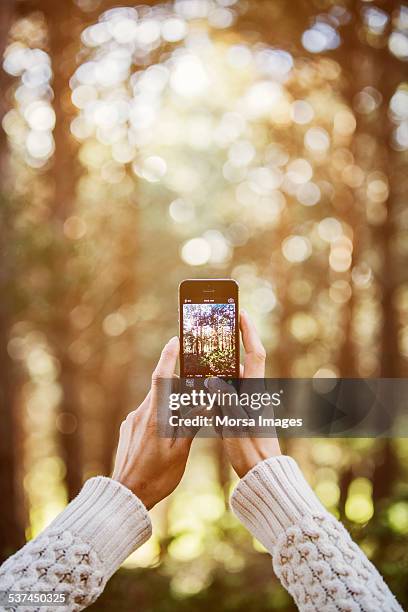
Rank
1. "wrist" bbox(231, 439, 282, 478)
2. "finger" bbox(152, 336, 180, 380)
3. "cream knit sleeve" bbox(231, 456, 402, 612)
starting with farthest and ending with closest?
1. "finger" bbox(152, 336, 180, 380)
2. "wrist" bbox(231, 439, 282, 478)
3. "cream knit sleeve" bbox(231, 456, 402, 612)

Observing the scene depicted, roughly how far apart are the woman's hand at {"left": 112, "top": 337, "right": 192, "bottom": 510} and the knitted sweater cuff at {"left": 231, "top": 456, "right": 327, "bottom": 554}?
0.16 meters

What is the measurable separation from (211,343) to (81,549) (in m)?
0.48

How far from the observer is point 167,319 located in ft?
6.10

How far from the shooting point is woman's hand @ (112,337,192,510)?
0.86 meters

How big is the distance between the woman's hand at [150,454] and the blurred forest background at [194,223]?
34.9 inches

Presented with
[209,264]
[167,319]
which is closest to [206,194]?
[209,264]

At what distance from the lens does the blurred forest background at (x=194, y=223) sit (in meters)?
1.66

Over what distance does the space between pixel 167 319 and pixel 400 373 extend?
884 mm

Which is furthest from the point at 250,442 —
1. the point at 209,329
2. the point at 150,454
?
the point at 209,329

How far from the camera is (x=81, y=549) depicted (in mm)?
729

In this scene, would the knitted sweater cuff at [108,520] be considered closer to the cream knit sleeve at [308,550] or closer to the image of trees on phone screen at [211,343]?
the cream knit sleeve at [308,550]

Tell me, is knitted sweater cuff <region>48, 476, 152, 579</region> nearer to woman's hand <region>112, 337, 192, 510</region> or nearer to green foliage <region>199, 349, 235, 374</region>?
woman's hand <region>112, 337, 192, 510</region>

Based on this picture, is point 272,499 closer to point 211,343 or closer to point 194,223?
point 211,343

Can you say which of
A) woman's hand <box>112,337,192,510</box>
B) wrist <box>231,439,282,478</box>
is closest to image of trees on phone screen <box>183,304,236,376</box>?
woman's hand <box>112,337,192,510</box>
